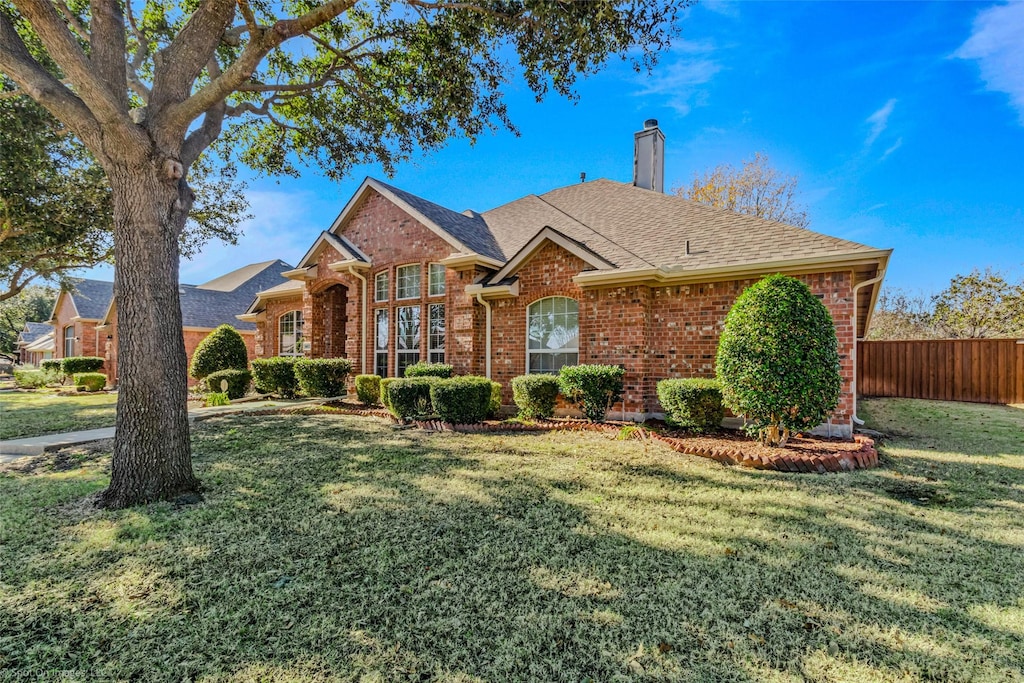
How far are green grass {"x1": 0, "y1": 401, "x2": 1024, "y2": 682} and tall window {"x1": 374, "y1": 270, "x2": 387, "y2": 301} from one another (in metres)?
8.65

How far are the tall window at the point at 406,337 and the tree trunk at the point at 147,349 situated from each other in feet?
27.2

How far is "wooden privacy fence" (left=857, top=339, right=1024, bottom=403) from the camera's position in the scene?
44.5 ft

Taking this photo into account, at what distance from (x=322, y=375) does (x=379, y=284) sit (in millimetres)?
3245

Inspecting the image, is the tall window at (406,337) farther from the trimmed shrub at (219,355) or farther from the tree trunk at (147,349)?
the tree trunk at (147,349)

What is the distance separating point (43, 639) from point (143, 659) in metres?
Result: 0.76

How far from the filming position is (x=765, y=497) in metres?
5.02

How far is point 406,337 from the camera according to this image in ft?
44.7

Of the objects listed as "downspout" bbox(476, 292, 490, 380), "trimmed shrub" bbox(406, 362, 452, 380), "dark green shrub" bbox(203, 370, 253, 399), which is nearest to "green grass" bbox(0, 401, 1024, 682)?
"trimmed shrub" bbox(406, 362, 452, 380)

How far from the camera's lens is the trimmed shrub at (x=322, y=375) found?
13.6 metres

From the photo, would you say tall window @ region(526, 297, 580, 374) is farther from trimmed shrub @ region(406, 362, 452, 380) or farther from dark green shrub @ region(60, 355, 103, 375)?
dark green shrub @ region(60, 355, 103, 375)

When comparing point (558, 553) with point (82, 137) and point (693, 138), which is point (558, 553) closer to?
point (82, 137)

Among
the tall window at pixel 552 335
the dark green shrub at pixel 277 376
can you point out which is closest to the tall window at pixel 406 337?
the dark green shrub at pixel 277 376

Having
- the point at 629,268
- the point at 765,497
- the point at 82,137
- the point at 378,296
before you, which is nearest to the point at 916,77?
the point at 629,268

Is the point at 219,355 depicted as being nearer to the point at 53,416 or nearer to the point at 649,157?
the point at 53,416
